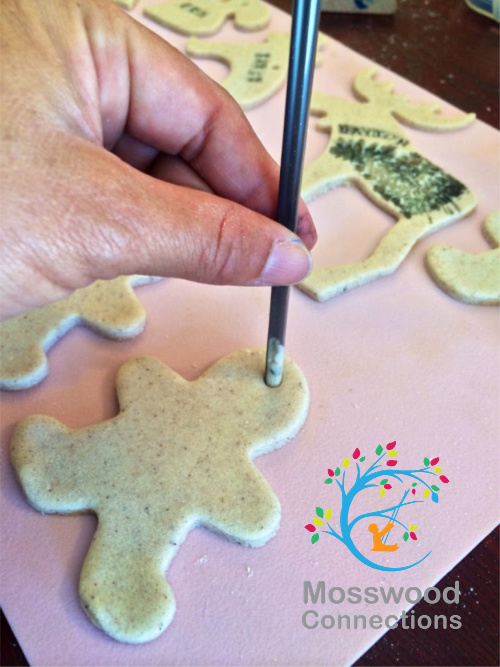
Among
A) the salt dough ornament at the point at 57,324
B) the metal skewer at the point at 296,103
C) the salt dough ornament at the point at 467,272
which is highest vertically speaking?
the metal skewer at the point at 296,103

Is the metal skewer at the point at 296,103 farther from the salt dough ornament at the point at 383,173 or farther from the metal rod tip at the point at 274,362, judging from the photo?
the salt dough ornament at the point at 383,173

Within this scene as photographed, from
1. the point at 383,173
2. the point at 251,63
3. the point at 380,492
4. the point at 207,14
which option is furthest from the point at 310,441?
the point at 207,14

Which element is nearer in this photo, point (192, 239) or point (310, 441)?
point (192, 239)

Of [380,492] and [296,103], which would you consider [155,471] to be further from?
[296,103]

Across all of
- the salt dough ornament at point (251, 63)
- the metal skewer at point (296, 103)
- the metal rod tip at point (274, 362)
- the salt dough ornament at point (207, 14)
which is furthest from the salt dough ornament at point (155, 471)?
the salt dough ornament at point (207, 14)

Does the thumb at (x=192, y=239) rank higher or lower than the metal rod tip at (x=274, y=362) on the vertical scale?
higher

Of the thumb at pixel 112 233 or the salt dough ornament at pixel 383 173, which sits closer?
the thumb at pixel 112 233

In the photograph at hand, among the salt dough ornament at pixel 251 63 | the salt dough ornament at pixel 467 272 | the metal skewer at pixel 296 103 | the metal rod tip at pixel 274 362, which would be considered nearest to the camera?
the metal skewer at pixel 296 103
